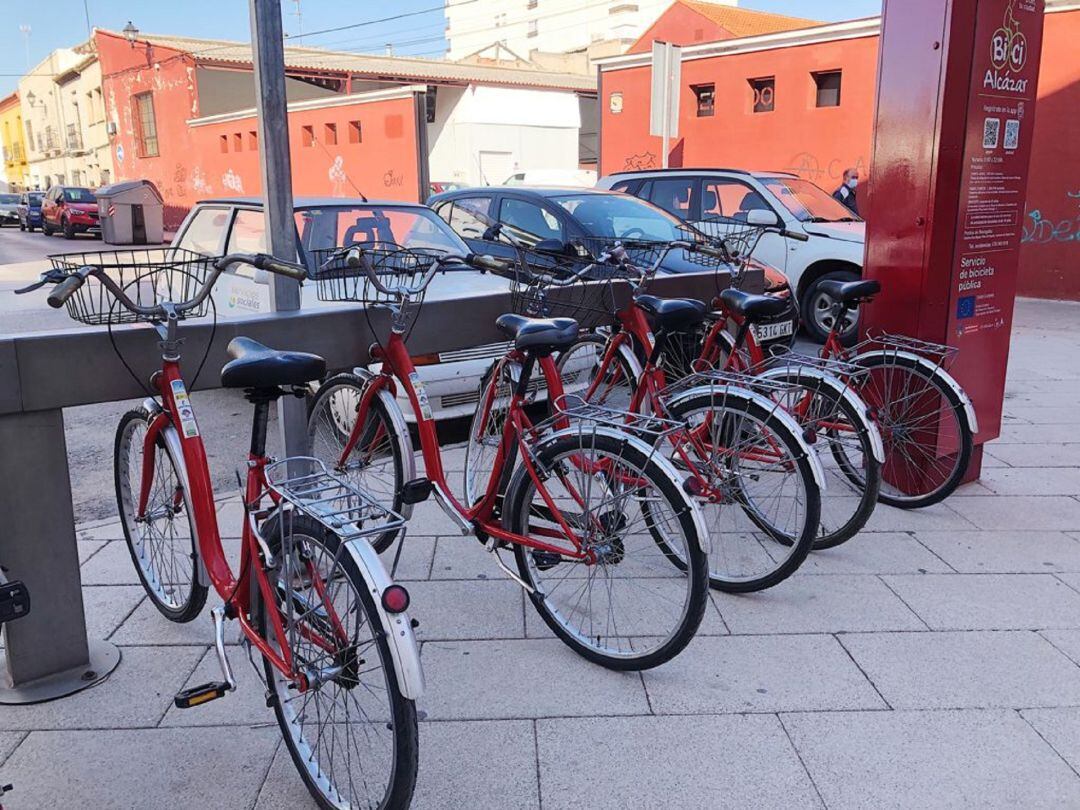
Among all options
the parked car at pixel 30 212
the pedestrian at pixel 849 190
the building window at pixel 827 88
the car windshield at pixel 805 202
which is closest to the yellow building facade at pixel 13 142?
the parked car at pixel 30 212

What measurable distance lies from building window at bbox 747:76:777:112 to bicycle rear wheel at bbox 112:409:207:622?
51.1 feet

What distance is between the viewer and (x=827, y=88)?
16344 millimetres

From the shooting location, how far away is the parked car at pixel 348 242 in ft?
17.5

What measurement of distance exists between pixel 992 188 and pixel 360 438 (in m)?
3.24

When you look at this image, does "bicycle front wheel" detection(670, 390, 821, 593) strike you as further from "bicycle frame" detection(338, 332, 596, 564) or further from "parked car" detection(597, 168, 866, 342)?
"parked car" detection(597, 168, 866, 342)

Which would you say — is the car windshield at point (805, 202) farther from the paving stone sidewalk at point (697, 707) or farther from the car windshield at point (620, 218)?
the paving stone sidewalk at point (697, 707)

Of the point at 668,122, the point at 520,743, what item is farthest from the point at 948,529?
the point at 668,122

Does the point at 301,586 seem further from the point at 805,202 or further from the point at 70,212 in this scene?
the point at 70,212

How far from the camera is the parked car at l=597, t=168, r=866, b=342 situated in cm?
895

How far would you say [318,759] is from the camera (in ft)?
7.84

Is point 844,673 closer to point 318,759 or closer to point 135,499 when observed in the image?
point 318,759

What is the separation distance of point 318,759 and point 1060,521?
11.9 ft

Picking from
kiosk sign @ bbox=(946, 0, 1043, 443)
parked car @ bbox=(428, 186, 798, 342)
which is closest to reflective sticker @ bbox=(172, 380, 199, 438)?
kiosk sign @ bbox=(946, 0, 1043, 443)

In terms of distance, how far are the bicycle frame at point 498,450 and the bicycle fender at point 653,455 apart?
178 mm
